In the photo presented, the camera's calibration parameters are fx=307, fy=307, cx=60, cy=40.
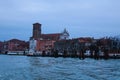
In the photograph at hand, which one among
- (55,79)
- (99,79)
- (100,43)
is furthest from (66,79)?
(100,43)

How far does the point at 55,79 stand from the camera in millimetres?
33219

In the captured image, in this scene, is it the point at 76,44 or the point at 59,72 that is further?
the point at 76,44

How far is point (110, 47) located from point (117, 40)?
15.4 ft

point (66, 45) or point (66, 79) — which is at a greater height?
point (66, 45)

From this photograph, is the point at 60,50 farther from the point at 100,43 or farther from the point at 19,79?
the point at 19,79

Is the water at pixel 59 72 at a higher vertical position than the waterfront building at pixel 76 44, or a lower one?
lower

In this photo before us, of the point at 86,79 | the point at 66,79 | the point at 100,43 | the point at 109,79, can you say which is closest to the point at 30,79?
the point at 66,79

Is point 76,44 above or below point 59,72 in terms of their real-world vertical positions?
above

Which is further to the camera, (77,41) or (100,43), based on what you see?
(77,41)

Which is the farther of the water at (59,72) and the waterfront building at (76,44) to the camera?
the waterfront building at (76,44)

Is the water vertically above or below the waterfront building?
below

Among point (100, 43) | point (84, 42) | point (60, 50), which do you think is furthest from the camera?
point (60, 50)

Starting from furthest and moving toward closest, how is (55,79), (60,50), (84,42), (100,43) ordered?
1. (60,50)
2. (84,42)
3. (100,43)
4. (55,79)

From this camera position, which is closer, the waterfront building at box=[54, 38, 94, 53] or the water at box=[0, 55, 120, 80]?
the water at box=[0, 55, 120, 80]
